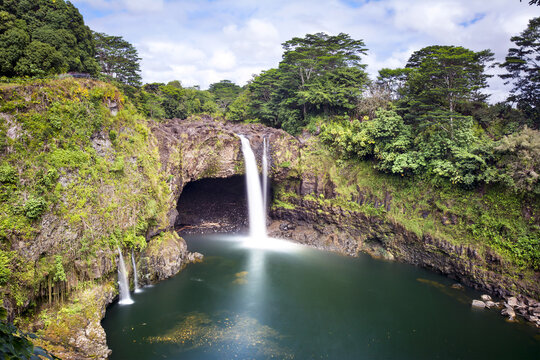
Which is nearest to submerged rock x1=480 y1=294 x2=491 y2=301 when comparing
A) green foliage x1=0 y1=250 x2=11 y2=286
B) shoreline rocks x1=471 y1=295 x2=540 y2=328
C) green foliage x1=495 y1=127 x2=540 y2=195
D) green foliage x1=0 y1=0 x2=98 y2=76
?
shoreline rocks x1=471 y1=295 x2=540 y2=328

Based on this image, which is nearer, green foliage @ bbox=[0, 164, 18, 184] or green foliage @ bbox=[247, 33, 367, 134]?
green foliage @ bbox=[0, 164, 18, 184]

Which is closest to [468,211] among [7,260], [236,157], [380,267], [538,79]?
[380,267]

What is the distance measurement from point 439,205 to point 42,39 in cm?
2403

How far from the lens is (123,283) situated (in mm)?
13711

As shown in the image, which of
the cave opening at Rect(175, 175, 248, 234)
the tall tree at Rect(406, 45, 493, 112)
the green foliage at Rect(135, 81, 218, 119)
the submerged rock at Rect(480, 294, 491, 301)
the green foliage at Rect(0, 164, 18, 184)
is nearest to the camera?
the green foliage at Rect(0, 164, 18, 184)

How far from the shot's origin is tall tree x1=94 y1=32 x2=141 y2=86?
84.2 feet

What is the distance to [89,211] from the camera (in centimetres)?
1219

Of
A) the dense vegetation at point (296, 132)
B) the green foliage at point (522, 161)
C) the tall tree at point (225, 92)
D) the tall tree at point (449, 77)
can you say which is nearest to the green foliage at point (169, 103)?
the dense vegetation at point (296, 132)

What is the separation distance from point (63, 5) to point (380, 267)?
24.2 meters

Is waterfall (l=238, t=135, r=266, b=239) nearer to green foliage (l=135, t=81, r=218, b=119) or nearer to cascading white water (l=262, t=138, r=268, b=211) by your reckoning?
cascading white water (l=262, t=138, r=268, b=211)

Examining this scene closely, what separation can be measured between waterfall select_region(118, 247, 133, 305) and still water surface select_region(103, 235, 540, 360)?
1.14 feet

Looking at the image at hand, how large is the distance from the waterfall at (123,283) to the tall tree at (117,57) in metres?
18.7

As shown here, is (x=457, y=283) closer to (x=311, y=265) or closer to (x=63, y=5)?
(x=311, y=265)

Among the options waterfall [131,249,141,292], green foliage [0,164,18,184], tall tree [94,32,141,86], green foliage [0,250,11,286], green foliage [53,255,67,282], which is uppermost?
tall tree [94,32,141,86]
